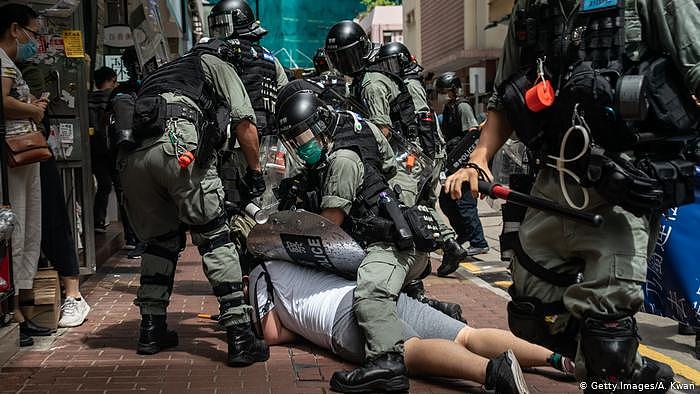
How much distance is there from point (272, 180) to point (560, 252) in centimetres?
308

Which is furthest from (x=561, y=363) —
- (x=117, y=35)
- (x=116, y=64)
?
(x=116, y=64)

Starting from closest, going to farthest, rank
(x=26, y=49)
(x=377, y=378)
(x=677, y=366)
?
(x=377, y=378), (x=677, y=366), (x=26, y=49)

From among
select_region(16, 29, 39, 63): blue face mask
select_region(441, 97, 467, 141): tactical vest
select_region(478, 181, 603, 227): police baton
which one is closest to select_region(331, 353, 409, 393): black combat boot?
select_region(478, 181, 603, 227): police baton

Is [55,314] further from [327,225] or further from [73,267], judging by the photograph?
[327,225]

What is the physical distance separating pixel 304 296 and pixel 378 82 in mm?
3063

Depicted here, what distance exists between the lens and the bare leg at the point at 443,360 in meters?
3.87

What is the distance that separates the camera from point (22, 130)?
4926 mm

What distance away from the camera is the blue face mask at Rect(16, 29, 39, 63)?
5230 mm

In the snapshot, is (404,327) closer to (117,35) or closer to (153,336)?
(153,336)

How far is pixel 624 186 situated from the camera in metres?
2.92

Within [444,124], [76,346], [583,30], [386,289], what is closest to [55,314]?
[76,346]

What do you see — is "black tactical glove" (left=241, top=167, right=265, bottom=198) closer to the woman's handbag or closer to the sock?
the woman's handbag

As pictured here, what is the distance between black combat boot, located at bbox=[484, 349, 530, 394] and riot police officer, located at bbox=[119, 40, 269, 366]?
144cm

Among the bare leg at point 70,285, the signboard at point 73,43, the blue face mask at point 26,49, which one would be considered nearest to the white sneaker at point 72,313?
the bare leg at point 70,285
